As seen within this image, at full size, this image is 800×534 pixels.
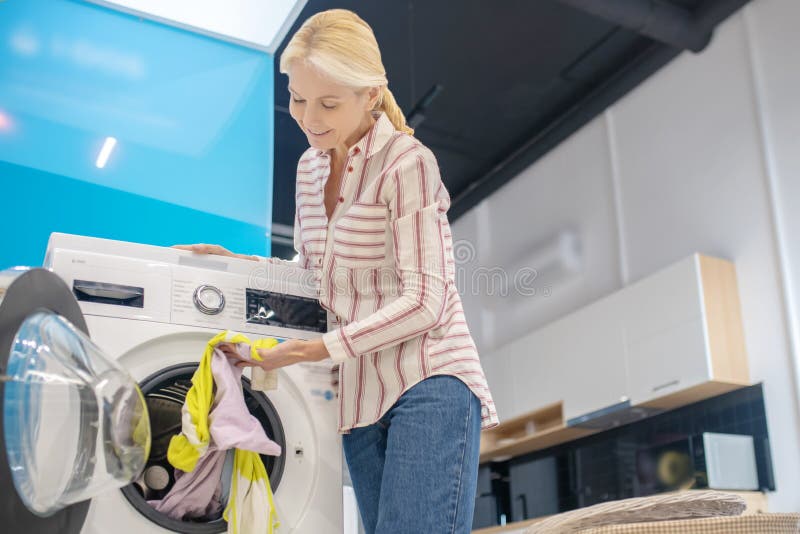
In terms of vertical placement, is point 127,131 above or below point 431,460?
above

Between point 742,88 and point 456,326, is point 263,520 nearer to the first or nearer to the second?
point 456,326

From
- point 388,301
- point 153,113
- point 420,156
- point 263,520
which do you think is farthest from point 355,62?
point 153,113

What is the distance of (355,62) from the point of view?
1643 millimetres

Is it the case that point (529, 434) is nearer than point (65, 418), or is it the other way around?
point (65, 418)

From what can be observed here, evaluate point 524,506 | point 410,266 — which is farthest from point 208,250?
point 524,506

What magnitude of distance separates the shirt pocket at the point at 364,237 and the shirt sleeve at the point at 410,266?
3cm

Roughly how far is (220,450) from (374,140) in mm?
663

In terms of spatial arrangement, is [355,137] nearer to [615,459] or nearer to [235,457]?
[235,457]

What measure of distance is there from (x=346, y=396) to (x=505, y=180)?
446 centimetres

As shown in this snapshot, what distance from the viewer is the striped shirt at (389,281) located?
1480mm

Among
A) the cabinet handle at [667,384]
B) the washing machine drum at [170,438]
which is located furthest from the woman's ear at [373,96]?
the cabinet handle at [667,384]

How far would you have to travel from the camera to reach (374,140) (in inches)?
65.7

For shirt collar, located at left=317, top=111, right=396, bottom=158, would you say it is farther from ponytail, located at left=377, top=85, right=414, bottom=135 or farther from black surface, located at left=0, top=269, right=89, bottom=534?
black surface, located at left=0, top=269, right=89, bottom=534

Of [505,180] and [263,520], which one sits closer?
[263,520]
